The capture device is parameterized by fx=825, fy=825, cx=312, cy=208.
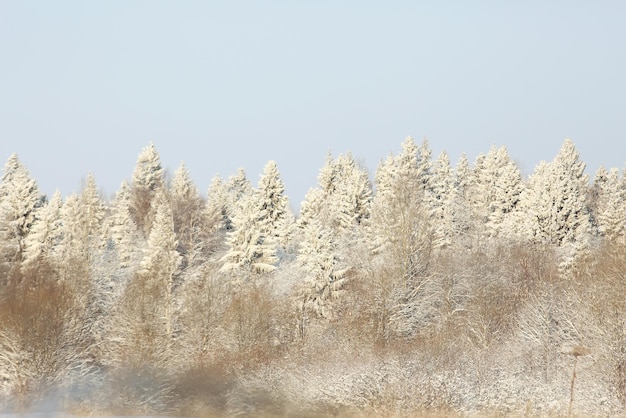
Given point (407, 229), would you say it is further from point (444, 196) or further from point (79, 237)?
point (444, 196)

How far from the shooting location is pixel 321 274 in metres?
48.0

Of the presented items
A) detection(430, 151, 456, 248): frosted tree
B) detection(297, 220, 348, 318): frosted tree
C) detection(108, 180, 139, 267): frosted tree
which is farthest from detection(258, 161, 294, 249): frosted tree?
detection(297, 220, 348, 318): frosted tree

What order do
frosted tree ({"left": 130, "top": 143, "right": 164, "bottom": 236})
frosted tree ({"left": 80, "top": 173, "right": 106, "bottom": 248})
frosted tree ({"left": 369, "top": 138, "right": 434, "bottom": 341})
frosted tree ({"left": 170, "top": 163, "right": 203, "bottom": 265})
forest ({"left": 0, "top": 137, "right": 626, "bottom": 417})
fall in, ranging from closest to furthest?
forest ({"left": 0, "top": 137, "right": 626, "bottom": 417}) < frosted tree ({"left": 369, "top": 138, "right": 434, "bottom": 341}) < frosted tree ({"left": 80, "top": 173, "right": 106, "bottom": 248}) < frosted tree ({"left": 170, "top": 163, "right": 203, "bottom": 265}) < frosted tree ({"left": 130, "top": 143, "right": 164, "bottom": 236})

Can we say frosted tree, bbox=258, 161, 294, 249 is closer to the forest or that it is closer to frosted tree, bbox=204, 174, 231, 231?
the forest

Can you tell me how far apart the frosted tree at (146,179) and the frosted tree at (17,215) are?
16.0 m

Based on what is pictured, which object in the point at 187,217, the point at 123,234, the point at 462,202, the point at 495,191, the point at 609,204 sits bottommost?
the point at 123,234

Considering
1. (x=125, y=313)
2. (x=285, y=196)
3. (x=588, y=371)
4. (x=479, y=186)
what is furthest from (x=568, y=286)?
(x=479, y=186)

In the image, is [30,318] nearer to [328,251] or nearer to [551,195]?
[328,251]

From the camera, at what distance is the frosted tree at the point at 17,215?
202 feet

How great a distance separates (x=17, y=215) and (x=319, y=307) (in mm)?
28778

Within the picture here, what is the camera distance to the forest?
28828 millimetres

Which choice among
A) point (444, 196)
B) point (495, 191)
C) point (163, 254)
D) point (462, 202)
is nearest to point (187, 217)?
point (163, 254)

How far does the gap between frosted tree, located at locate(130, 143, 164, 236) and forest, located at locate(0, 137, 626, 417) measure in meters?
1.56

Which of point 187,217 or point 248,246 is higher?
point 187,217
